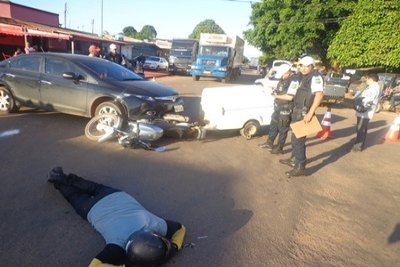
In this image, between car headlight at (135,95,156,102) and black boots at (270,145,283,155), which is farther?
car headlight at (135,95,156,102)

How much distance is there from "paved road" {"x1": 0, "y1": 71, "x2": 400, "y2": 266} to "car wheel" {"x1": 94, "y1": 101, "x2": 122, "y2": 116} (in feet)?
2.01

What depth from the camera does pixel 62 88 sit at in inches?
279

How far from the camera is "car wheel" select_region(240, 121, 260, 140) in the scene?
24.8 feet

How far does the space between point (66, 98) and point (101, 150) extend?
198 cm

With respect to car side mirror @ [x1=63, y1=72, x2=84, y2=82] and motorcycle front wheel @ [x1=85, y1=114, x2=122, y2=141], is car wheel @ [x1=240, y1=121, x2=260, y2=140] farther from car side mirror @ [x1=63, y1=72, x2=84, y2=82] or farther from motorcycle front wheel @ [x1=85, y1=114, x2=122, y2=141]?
car side mirror @ [x1=63, y1=72, x2=84, y2=82]

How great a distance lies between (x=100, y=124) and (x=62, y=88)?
55.3 inches

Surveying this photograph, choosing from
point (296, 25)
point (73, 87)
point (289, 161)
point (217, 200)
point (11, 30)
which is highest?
point (296, 25)

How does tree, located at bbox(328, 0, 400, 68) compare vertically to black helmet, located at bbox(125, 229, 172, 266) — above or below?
above

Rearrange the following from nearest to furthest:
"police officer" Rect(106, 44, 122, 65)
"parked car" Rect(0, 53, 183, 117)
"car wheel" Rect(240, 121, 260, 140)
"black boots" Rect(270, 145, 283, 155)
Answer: "black boots" Rect(270, 145, 283, 155), "parked car" Rect(0, 53, 183, 117), "car wheel" Rect(240, 121, 260, 140), "police officer" Rect(106, 44, 122, 65)

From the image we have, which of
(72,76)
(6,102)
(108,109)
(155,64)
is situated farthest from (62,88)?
(155,64)

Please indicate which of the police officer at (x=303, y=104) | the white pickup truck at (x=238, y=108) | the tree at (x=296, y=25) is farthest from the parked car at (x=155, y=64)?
the police officer at (x=303, y=104)

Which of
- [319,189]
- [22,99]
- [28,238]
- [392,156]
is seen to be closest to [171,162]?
[319,189]

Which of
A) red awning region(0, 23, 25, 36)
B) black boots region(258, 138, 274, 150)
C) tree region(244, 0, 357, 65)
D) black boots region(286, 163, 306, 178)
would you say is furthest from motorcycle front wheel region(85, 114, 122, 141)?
tree region(244, 0, 357, 65)

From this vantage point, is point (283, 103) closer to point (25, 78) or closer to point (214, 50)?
point (25, 78)
